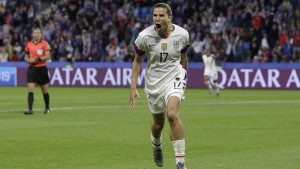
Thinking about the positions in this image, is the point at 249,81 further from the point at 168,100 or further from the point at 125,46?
the point at 168,100

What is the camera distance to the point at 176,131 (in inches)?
450

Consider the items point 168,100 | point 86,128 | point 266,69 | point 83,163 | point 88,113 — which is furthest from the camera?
point 266,69

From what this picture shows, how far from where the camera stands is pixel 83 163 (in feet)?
41.1

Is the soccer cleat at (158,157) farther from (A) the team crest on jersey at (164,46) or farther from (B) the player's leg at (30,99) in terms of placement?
(B) the player's leg at (30,99)

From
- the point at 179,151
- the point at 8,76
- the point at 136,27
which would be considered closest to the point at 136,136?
the point at 179,151

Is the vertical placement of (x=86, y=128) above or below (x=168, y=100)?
below

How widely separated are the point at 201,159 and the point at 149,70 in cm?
178

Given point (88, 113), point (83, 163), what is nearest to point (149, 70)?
point (83, 163)

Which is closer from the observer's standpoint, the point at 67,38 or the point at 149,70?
the point at 149,70

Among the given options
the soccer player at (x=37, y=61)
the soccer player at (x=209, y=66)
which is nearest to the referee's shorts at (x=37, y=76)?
the soccer player at (x=37, y=61)

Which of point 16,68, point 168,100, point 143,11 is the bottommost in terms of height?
point 16,68

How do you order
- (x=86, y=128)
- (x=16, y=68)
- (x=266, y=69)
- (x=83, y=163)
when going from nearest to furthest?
1. (x=83, y=163)
2. (x=86, y=128)
3. (x=266, y=69)
4. (x=16, y=68)

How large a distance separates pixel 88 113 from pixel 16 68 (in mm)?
20805

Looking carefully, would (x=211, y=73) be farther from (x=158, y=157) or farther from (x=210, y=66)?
(x=158, y=157)
